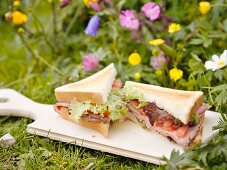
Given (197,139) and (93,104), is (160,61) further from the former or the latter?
(197,139)

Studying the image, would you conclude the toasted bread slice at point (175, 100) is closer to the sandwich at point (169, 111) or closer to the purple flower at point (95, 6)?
the sandwich at point (169, 111)

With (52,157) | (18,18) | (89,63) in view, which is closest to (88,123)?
(52,157)

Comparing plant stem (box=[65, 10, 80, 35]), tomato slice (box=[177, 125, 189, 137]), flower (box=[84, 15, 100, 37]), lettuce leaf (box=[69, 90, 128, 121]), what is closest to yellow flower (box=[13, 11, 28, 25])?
flower (box=[84, 15, 100, 37])

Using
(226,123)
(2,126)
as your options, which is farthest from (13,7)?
(226,123)

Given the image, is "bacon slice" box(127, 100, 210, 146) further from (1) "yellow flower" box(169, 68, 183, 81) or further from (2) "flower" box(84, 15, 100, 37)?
(2) "flower" box(84, 15, 100, 37)

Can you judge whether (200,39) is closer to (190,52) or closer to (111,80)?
(190,52)

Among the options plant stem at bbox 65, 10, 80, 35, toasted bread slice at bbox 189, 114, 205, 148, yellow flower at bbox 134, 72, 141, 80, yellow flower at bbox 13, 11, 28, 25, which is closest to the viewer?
toasted bread slice at bbox 189, 114, 205, 148
